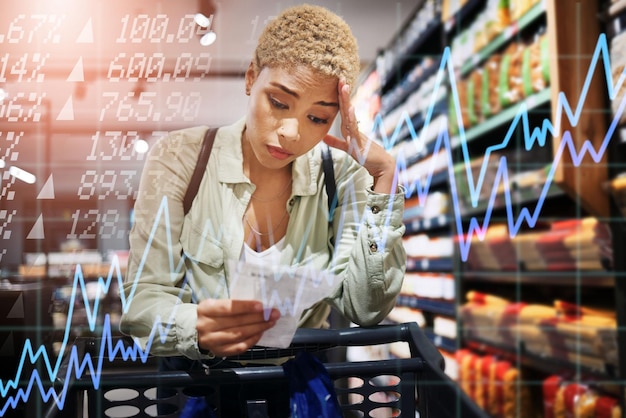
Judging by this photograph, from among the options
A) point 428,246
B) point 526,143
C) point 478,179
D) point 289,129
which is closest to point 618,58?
point 526,143

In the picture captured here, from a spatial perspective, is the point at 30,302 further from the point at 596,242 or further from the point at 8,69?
the point at 596,242

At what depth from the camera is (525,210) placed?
3059mm

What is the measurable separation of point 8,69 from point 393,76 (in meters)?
3.13

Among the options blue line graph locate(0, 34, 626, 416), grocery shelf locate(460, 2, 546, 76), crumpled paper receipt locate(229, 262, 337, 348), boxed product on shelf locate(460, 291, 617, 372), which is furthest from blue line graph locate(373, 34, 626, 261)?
crumpled paper receipt locate(229, 262, 337, 348)

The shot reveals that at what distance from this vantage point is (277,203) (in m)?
1.36

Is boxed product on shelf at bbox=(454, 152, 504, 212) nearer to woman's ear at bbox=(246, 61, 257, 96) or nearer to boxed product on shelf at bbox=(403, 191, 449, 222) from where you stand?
boxed product on shelf at bbox=(403, 191, 449, 222)

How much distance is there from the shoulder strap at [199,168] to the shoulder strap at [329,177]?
0.77 ft

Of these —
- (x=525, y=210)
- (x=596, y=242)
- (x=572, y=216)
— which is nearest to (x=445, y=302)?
(x=525, y=210)

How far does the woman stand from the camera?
1.22 meters

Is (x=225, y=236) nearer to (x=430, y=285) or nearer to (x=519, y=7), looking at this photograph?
(x=519, y=7)

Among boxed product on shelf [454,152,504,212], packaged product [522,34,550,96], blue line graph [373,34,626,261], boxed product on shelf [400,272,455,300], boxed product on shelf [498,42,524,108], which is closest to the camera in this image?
blue line graph [373,34,626,261]

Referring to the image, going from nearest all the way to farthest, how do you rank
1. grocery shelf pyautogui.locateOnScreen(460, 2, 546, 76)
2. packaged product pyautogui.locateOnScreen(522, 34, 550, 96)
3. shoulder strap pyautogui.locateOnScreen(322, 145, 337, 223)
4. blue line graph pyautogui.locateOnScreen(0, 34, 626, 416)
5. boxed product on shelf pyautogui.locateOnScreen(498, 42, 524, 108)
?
1. blue line graph pyautogui.locateOnScreen(0, 34, 626, 416)
2. shoulder strap pyautogui.locateOnScreen(322, 145, 337, 223)
3. packaged product pyautogui.locateOnScreen(522, 34, 550, 96)
4. grocery shelf pyautogui.locateOnScreen(460, 2, 546, 76)
5. boxed product on shelf pyautogui.locateOnScreen(498, 42, 524, 108)

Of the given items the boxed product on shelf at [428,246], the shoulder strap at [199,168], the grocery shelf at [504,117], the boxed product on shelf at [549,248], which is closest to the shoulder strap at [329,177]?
the shoulder strap at [199,168]

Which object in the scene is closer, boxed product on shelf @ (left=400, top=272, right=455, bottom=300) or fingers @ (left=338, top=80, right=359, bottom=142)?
fingers @ (left=338, top=80, right=359, bottom=142)
